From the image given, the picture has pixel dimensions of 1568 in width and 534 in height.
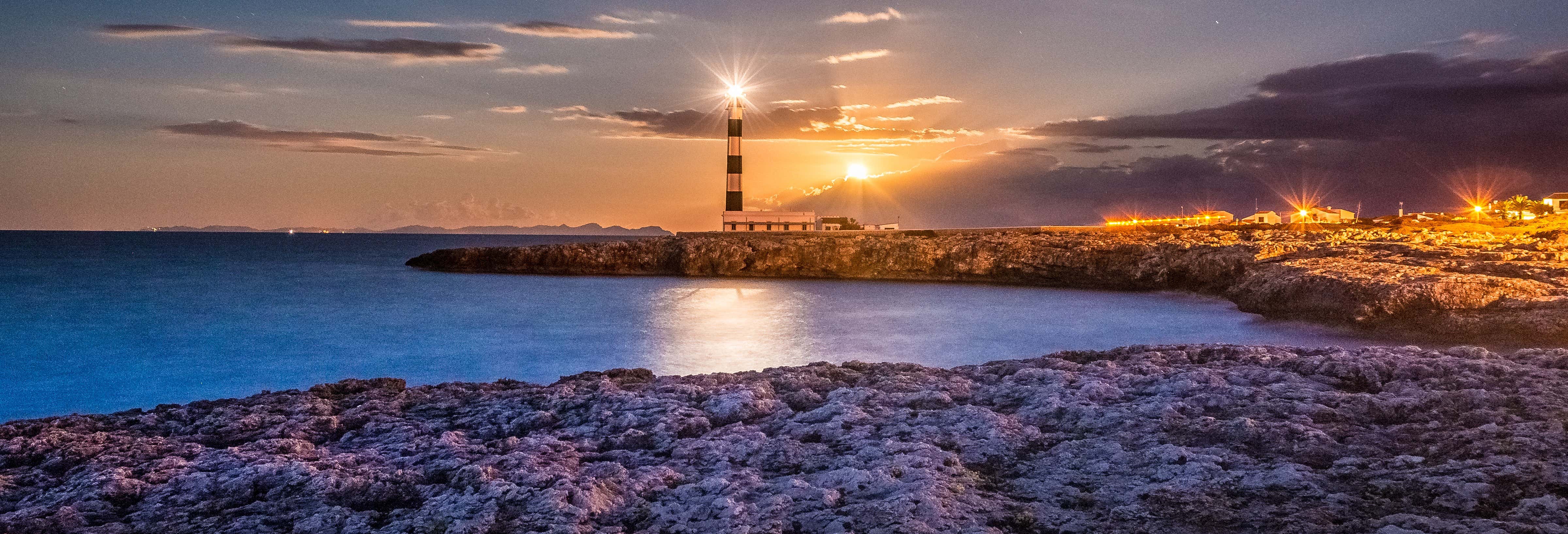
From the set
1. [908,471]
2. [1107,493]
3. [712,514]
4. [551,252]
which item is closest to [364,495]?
[712,514]

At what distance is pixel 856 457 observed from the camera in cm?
473

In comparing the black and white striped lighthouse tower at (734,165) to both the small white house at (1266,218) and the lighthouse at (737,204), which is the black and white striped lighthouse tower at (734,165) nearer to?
the lighthouse at (737,204)

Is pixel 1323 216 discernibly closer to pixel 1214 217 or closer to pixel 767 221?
pixel 1214 217

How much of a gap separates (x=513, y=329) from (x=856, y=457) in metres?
18.1

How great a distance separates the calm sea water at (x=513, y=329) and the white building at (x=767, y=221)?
15593mm

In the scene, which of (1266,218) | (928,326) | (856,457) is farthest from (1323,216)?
(856,457)

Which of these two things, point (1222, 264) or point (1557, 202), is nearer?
point (1222, 264)

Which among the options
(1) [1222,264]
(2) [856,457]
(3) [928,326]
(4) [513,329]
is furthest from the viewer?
(1) [1222,264]

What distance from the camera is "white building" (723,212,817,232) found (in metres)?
53.4

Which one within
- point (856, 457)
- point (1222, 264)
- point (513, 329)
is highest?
point (1222, 264)

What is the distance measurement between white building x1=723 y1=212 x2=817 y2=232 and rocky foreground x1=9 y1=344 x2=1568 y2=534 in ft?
146

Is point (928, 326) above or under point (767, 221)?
under

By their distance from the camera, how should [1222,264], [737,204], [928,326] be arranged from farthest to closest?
[737,204] → [1222,264] → [928,326]

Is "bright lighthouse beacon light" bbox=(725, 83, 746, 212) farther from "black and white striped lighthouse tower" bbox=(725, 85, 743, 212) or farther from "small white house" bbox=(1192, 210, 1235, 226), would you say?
"small white house" bbox=(1192, 210, 1235, 226)
